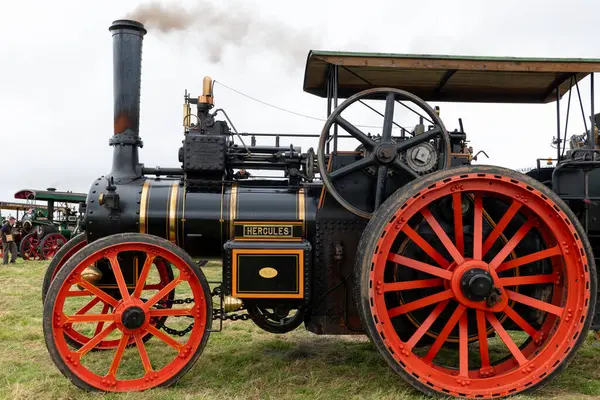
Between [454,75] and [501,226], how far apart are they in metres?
1.33

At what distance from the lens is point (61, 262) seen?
460cm

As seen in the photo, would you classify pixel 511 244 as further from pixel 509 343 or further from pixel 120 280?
pixel 120 280

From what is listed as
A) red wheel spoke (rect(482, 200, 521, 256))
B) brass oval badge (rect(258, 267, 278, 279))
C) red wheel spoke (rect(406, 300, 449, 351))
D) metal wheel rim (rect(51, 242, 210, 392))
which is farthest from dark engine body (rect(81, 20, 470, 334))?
red wheel spoke (rect(482, 200, 521, 256))

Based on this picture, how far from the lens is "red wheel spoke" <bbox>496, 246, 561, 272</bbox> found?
3.42 meters

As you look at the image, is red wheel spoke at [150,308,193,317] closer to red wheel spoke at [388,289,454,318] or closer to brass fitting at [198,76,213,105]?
red wheel spoke at [388,289,454,318]

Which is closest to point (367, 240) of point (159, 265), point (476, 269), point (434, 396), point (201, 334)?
point (476, 269)

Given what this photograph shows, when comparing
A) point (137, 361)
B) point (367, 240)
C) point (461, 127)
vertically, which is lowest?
point (137, 361)

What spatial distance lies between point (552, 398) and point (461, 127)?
6.63 ft

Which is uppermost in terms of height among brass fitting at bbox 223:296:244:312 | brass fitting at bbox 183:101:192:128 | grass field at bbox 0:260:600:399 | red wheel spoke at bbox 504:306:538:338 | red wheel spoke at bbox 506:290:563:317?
brass fitting at bbox 183:101:192:128

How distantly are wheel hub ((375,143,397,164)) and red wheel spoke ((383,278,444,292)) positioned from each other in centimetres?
83

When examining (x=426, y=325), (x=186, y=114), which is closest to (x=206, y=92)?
(x=186, y=114)

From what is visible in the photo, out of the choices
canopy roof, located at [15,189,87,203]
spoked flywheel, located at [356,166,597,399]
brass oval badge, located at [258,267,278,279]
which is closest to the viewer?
spoked flywheel, located at [356,166,597,399]

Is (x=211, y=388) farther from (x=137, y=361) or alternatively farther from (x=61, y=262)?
(x=61, y=262)

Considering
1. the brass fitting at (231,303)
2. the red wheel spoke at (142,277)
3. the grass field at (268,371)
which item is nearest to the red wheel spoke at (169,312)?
the red wheel spoke at (142,277)
